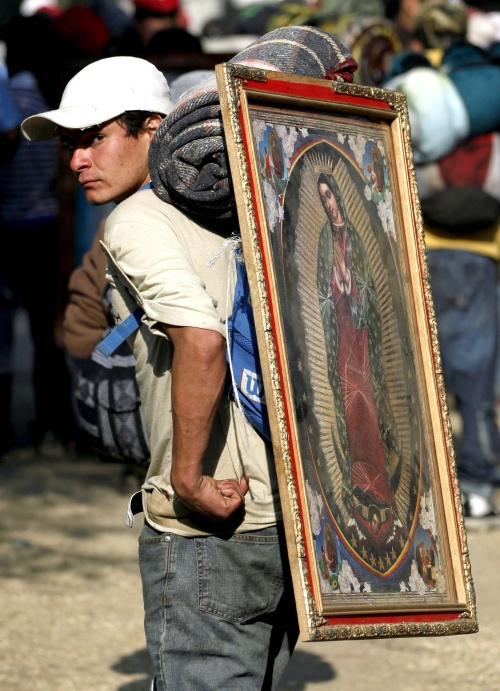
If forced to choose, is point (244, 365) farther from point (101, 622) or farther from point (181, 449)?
point (101, 622)

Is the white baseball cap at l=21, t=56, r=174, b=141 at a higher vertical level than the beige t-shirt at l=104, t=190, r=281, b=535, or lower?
higher

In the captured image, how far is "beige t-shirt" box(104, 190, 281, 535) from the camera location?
2.73 metres

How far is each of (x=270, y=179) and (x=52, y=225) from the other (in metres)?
5.17

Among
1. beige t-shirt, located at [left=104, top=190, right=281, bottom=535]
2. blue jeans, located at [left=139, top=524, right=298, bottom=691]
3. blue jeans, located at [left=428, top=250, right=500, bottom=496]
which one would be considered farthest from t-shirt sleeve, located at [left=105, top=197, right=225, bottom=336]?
blue jeans, located at [left=428, top=250, right=500, bottom=496]

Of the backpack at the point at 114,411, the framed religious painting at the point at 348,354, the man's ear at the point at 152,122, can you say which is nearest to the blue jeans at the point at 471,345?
the backpack at the point at 114,411

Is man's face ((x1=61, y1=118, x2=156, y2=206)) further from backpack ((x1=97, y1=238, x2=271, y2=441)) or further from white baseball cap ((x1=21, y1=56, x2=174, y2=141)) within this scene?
backpack ((x1=97, y1=238, x2=271, y2=441))

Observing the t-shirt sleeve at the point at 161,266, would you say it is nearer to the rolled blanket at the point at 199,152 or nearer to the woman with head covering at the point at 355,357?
the rolled blanket at the point at 199,152

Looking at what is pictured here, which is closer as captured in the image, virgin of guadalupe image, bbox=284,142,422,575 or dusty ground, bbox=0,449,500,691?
virgin of guadalupe image, bbox=284,142,422,575

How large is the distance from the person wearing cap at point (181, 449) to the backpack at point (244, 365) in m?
0.03

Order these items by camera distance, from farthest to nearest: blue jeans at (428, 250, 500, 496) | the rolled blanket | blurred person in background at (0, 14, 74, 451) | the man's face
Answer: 1. blurred person in background at (0, 14, 74, 451)
2. blue jeans at (428, 250, 500, 496)
3. the man's face
4. the rolled blanket

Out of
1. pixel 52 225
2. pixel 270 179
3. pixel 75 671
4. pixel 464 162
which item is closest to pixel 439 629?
pixel 270 179

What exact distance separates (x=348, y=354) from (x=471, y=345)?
150 inches

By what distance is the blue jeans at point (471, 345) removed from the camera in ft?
21.1

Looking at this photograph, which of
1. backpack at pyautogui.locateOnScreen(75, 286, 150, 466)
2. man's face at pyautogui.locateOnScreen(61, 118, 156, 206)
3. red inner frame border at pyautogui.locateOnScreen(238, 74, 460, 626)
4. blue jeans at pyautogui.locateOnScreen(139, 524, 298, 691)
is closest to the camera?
red inner frame border at pyautogui.locateOnScreen(238, 74, 460, 626)
